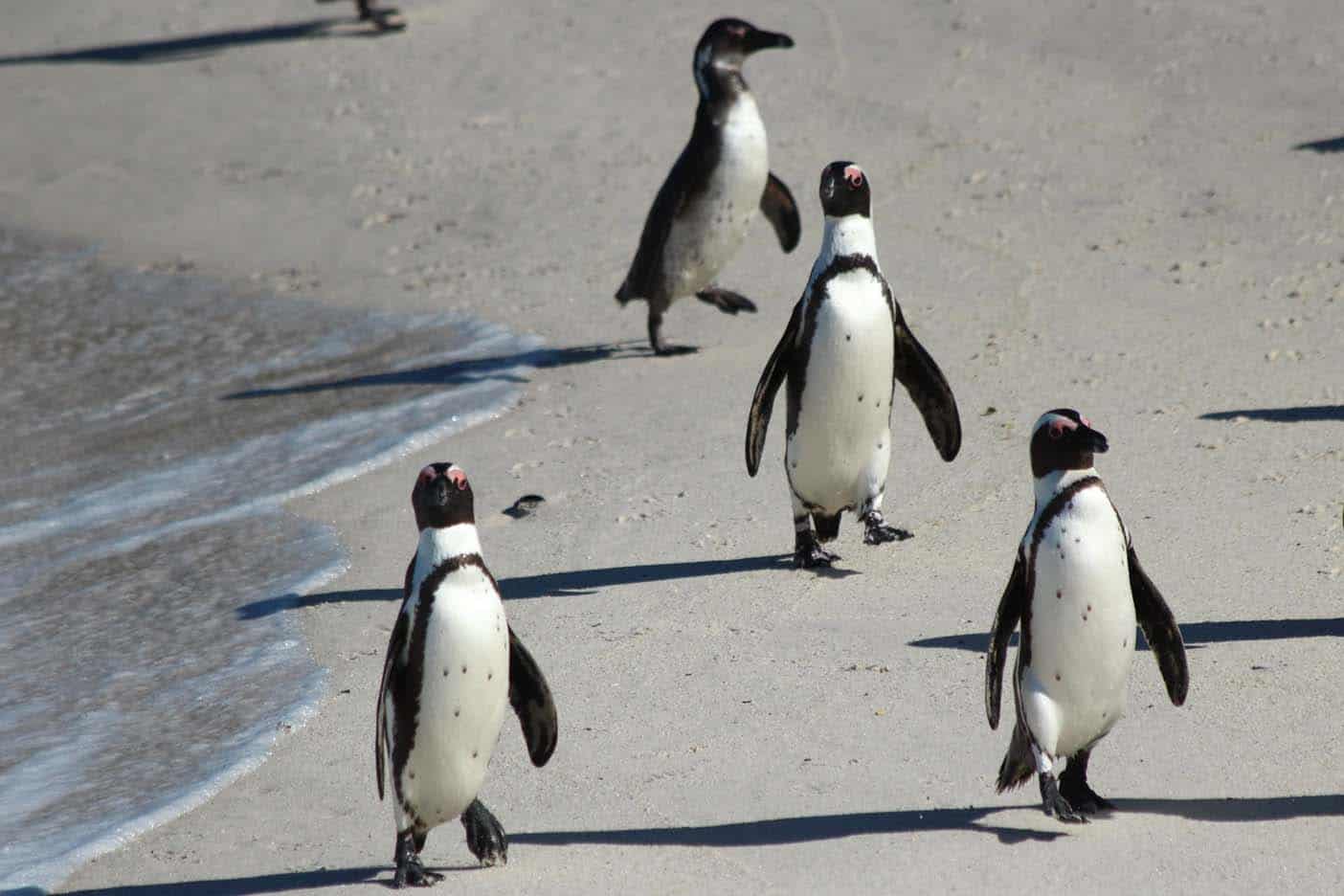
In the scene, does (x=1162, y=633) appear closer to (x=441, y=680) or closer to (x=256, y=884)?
(x=441, y=680)

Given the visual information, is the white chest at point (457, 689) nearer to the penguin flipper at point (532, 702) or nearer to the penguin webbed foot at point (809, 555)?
the penguin flipper at point (532, 702)

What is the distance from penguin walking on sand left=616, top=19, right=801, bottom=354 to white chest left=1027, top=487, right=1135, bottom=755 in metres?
3.74

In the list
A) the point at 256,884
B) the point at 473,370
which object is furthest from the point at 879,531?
the point at 473,370

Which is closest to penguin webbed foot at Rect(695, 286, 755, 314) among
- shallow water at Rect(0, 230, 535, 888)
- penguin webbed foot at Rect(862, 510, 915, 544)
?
shallow water at Rect(0, 230, 535, 888)

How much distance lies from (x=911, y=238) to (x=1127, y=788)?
16.3 feet

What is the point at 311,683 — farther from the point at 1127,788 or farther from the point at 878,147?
the point at 878,147

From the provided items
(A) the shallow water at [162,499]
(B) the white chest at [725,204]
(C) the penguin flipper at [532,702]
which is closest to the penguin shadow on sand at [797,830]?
(C) the penguin flipper at [532,702]

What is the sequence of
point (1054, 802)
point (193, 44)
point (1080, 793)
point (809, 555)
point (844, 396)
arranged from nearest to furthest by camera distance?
1. point (1054, 802)
2. point (1080, 793)
3. point (844, 396)
4. point (809, 555)
5. point (193, 44)

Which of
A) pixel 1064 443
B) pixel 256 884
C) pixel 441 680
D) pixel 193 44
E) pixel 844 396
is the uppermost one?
pixel 193 44

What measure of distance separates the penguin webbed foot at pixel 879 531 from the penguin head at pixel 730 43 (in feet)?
7.86

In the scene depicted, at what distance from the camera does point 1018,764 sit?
3.74m

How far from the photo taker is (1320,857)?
3.44 m

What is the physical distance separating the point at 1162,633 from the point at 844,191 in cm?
174

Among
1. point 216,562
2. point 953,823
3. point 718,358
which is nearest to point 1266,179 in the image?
point 718,358
